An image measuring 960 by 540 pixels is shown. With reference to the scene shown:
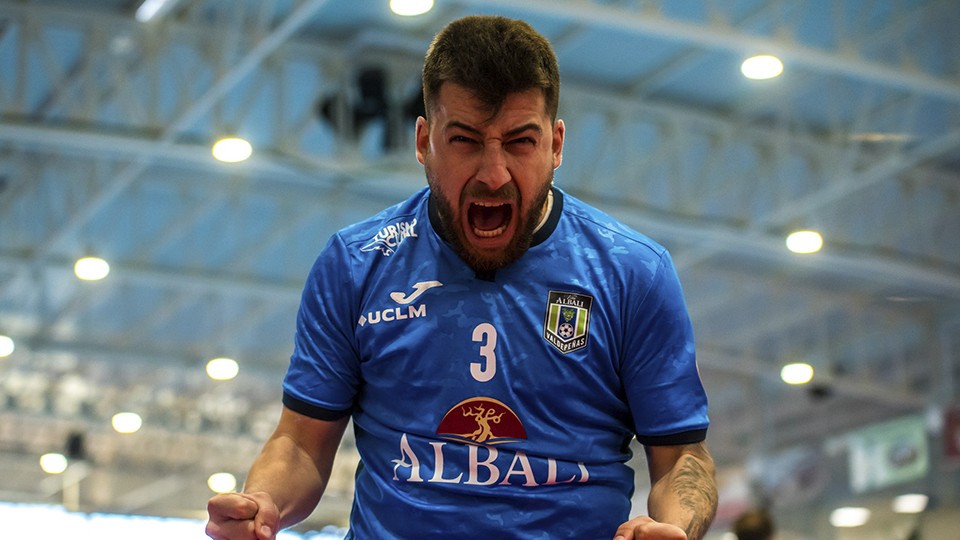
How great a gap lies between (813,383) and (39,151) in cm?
1337

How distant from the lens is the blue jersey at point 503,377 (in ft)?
9.59

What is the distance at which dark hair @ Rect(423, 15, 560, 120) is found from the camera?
113 inches

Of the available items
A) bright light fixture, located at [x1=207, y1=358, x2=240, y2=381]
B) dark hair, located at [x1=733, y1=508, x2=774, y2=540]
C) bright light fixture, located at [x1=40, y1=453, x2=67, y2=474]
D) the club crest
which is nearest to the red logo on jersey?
the club crest

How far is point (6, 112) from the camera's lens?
13805 mm

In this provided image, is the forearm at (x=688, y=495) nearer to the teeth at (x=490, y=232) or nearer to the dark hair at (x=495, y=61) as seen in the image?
the teeth at (x=490, y=232)

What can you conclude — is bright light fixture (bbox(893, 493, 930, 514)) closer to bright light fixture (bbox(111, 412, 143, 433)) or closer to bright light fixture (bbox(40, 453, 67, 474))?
bright light fixture (bbox(111, 412, 143, 433))

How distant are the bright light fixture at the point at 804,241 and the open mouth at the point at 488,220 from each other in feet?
47.1

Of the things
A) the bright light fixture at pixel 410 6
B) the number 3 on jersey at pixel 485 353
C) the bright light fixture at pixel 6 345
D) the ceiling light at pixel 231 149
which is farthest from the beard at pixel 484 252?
the bright light fixture at pixel 6 345

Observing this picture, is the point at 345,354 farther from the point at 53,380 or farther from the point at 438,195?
the point at 53,380

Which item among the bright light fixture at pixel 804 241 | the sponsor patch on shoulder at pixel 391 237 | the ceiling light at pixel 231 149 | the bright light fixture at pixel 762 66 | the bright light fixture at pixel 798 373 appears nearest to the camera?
the sponsor patch on shoulder at pixel 391 237

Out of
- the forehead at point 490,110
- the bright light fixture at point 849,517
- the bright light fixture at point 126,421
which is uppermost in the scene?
the bright light fixture at point 126,421

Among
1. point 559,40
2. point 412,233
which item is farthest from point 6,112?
point 412,233

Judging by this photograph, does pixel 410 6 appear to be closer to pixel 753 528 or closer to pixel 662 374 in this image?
pixel 753 528

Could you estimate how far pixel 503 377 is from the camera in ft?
9.73
